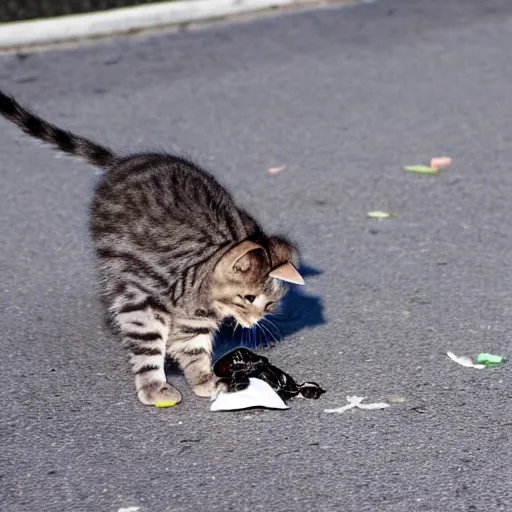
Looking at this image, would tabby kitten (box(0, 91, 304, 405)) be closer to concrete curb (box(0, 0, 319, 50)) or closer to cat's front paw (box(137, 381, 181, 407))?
cat's front paw (box(137, 381, 181, 407))

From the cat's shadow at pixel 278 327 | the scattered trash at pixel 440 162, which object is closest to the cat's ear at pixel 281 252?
the cat's shadow at pixel 278 327

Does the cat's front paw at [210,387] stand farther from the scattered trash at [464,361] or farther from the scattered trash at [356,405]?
the scattered trash at [464,361]

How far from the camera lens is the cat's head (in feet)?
14.7

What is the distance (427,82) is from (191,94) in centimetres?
167

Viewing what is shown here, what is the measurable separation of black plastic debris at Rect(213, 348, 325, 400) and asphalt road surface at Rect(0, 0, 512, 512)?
0.06m

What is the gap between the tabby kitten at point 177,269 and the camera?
4535mm

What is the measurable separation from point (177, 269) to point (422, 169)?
2.70m

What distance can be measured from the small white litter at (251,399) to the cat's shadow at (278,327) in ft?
1.43

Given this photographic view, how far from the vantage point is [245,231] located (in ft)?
15.6

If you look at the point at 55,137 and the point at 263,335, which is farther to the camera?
the point at 55,137

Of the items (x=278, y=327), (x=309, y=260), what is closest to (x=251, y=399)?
(x=278, y=327)

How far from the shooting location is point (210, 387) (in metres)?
4.58

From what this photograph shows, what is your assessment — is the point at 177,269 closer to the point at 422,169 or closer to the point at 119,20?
the point at 422,169

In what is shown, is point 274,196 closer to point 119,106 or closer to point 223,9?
point 119,106
